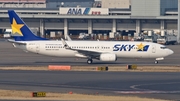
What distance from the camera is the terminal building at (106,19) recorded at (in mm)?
165500

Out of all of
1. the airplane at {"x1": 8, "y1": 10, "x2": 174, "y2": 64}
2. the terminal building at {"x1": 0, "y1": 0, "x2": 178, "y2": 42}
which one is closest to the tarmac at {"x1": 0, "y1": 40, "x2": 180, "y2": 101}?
the airplane at {"x1": 8, "y1": 10, "x2": 174, "y2": 64}

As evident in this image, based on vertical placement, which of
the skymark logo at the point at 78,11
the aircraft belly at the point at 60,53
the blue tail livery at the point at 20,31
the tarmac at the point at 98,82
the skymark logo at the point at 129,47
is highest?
the skymark logo at the point at 78,11

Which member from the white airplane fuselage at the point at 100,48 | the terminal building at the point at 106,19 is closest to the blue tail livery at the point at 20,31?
the white airplane fuselage at the point at 100,48

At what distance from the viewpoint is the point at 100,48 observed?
78.2 metres

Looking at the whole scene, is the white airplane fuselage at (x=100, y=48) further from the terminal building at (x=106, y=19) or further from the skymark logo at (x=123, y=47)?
the terminal building at (x=106, y=19)

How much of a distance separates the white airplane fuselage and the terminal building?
83.9m

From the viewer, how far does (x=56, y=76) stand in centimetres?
5962

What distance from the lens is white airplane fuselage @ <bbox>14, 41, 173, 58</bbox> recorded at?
7762cm

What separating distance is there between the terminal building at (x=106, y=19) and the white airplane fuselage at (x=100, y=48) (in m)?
83.9

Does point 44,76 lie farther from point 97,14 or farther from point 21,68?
point 97,14

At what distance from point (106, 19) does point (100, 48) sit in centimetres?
9301

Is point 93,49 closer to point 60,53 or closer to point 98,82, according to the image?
point 60,53

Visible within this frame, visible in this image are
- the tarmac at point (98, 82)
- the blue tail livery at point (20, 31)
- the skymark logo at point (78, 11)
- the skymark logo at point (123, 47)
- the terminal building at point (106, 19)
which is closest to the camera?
the tarmac at point (98, 82)

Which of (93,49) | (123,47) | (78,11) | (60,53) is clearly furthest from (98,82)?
(78,11)
